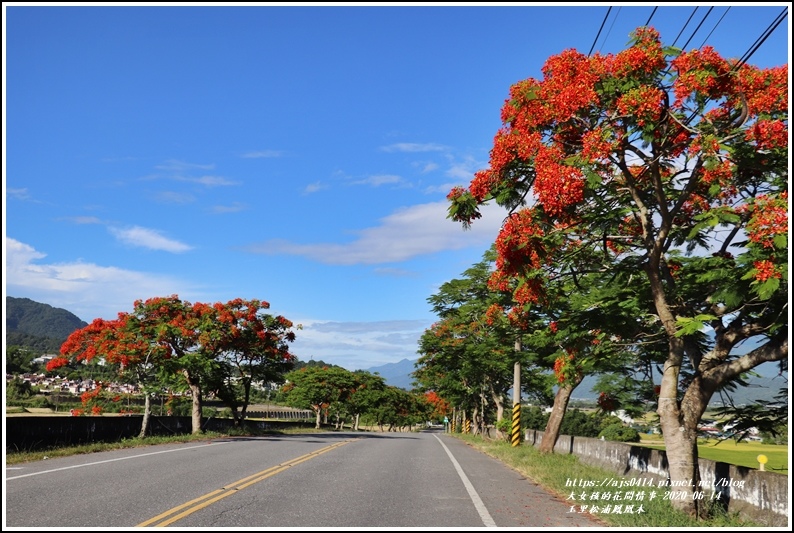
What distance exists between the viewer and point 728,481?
10375 mm

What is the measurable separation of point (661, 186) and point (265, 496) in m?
8.26

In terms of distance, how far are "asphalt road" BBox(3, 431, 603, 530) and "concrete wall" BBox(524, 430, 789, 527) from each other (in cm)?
241

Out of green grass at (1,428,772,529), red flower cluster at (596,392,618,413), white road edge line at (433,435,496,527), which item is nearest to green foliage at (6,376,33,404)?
green grass at (1,428,772,529)

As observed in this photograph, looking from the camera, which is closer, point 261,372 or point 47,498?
point 47,498

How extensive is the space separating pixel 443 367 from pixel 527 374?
23.4ft

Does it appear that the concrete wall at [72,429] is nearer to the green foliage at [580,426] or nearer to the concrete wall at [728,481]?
the concrete wall at [728,481]

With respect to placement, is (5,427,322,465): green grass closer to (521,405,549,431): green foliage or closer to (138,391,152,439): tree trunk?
(138,391,152,439): tree trunk

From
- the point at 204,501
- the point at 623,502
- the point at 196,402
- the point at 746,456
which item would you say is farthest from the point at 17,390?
the point at 623,502

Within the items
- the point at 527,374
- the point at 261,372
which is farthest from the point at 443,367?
the point at 261,372

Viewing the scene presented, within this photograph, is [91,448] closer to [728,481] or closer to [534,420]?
[728,481]

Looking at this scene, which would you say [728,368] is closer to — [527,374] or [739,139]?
[739,139]

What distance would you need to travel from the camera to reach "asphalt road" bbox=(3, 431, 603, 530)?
28.0 feet

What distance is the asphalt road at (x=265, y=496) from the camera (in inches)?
336

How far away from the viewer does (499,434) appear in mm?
37094
